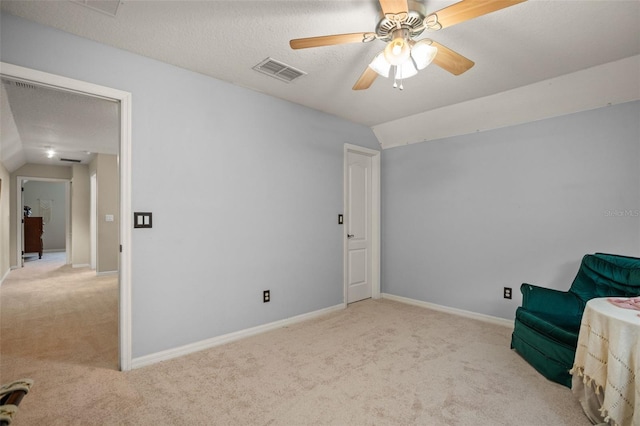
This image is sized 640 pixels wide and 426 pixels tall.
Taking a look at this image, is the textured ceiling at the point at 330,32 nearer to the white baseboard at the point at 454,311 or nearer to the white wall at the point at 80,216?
the white baseboard at the point at 454,311

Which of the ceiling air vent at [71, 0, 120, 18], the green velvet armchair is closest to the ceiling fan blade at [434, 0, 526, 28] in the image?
the ceiling air vent at [71, 0, 120, 18]

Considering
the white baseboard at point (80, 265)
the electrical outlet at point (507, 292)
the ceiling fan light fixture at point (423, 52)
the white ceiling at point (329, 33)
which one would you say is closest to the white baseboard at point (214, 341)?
the electrical outlet at point (507, 292)

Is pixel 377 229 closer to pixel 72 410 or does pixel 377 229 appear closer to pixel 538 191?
pixel 538 191

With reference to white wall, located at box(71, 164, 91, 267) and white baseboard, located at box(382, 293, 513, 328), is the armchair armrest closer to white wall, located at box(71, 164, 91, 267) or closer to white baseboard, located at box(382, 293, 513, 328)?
white baseboard, located at box(382, 293, 513, 328)

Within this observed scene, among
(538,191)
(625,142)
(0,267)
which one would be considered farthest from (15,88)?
(625,142)

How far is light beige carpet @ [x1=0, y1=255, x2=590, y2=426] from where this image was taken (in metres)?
1.81

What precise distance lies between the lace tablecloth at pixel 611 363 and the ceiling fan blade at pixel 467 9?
160 cm

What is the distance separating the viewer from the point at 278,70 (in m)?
2.71

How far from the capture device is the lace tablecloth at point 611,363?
147cm

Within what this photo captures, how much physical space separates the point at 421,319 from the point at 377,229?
1379 millimetres

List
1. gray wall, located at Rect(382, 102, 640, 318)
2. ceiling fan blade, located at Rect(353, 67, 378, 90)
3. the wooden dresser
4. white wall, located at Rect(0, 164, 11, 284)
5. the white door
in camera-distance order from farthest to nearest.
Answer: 1. the wooden dresser
2. white wall, located at Rect(0, 164, 11, 284)
3. the white door
4. gray wall, located at Rect(382, 102, 640, 318)
5. ceiling fan blade, located at Rect(353, 67, 378, 90)

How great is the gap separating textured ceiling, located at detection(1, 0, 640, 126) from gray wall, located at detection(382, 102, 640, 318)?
0.69 metres

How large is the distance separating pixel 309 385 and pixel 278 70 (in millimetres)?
2509

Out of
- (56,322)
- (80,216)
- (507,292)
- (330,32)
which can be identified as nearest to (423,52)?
(330,32)
